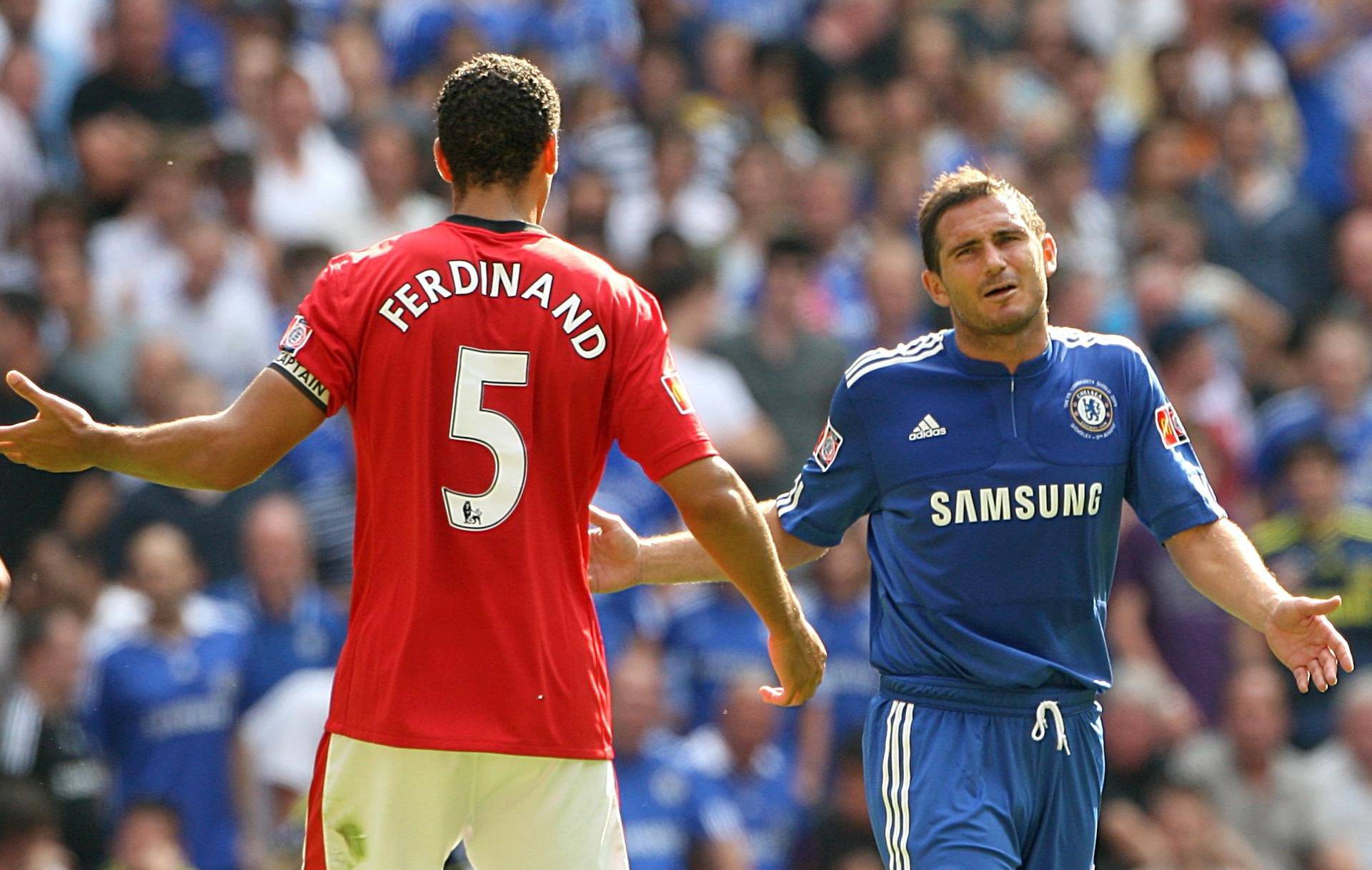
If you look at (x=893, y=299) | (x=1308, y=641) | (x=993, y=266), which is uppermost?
(x=893, y=299)

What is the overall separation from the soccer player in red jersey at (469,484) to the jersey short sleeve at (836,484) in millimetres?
849

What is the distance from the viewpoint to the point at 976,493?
228 inches

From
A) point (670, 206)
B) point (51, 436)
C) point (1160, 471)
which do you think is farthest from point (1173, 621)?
point (51, 436)

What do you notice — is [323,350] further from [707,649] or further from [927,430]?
[707,649]

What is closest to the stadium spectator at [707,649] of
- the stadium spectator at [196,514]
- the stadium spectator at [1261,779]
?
the stadium spectator at [196,514]

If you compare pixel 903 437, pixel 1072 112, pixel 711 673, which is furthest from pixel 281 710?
pixel 1072 112

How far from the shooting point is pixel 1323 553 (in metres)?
11.0

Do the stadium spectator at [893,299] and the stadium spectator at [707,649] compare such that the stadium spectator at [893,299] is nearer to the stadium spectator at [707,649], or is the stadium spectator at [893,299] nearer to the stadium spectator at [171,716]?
the stadium spectator at [707,649]

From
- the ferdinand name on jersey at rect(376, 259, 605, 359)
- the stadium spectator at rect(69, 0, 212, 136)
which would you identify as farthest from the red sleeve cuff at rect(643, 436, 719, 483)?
the stadium spectator at rect(69, 0, 212, 136)

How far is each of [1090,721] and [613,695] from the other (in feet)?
13.6

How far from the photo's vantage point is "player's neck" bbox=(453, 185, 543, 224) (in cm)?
526

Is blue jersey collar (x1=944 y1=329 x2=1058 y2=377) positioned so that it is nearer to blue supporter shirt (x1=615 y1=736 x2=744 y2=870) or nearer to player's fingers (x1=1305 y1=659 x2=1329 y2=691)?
player's fingers (x1=1305 y1=659 x2=1329 y2=691)

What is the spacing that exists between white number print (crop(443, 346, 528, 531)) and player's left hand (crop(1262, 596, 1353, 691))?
200 cm

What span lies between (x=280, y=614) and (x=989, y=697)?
16.9 feet
